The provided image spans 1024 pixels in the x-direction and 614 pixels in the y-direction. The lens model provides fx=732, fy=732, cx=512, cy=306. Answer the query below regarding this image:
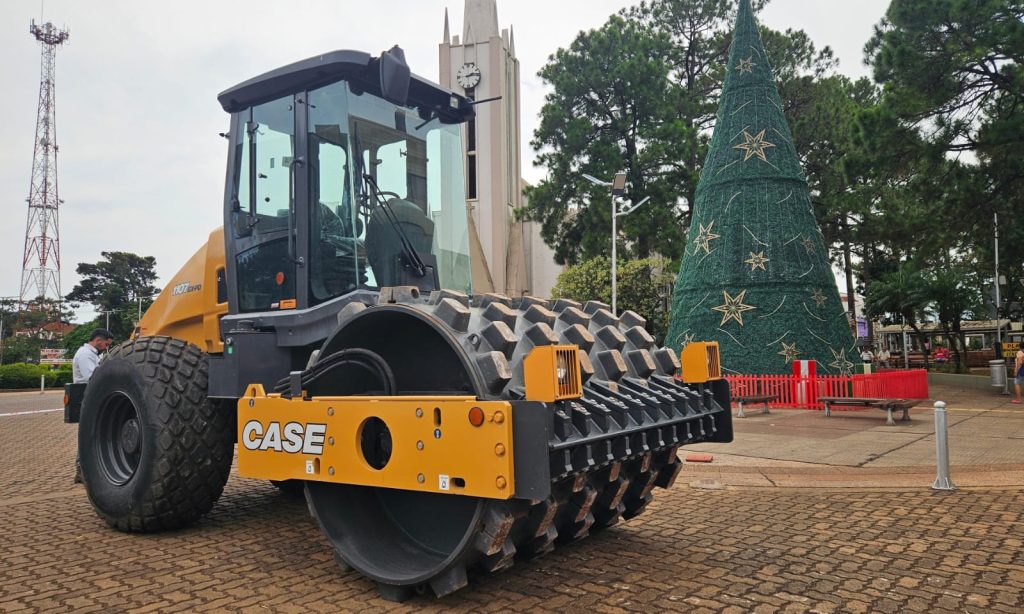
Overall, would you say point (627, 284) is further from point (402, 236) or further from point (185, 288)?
point (402, 236)

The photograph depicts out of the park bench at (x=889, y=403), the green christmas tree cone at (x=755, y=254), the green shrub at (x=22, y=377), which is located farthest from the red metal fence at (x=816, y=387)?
the green shrub at (x=22, y=377)

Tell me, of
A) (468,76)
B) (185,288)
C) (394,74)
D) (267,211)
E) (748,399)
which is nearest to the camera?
(394,74)

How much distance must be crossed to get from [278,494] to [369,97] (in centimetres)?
383

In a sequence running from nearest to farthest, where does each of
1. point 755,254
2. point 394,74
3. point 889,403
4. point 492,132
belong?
1. point 394,74
2. point 889,403
3. point 755,254
4. point 492,132

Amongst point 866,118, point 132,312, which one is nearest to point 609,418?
point 866,118

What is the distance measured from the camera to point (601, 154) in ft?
104

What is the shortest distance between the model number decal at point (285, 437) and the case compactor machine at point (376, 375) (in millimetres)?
12

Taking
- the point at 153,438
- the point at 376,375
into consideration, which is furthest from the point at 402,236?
the point at 153,438

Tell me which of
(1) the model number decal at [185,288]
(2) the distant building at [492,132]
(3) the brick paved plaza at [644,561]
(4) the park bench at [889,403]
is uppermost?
(2) the distant building at [492,132]

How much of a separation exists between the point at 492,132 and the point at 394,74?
128ft

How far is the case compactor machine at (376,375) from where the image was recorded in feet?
11.3

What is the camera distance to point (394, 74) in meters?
4.28

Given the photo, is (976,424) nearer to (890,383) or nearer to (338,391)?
(890,383)

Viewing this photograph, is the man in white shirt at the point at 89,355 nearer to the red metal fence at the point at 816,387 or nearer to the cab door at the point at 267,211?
the cab door at the point at 267,211
